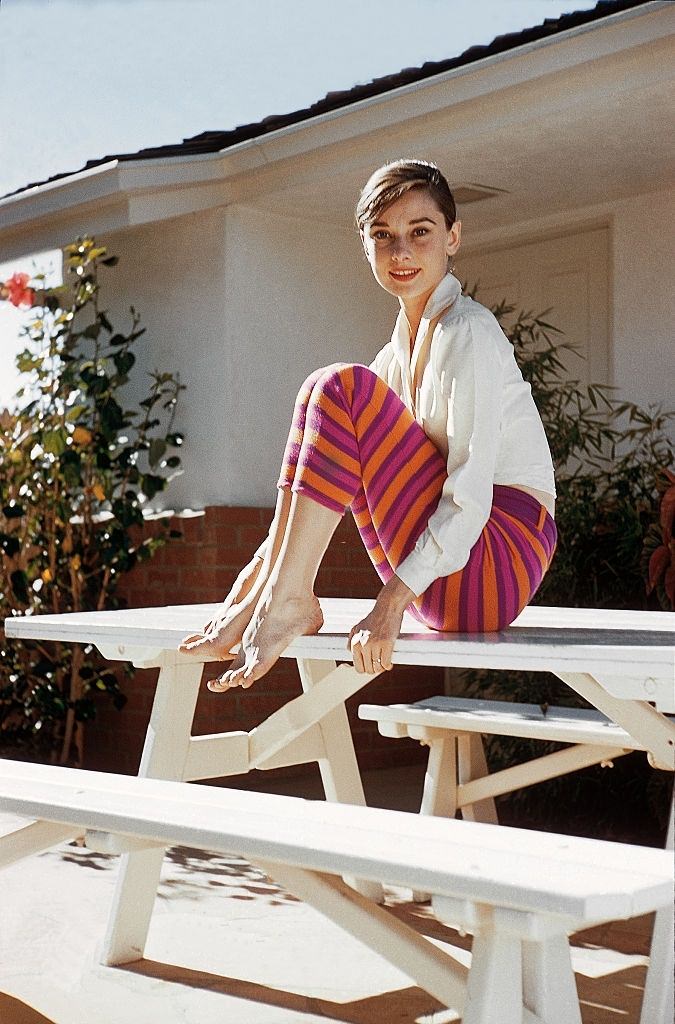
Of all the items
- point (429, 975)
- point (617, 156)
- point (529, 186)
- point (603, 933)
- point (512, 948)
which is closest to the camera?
point (512, 948)

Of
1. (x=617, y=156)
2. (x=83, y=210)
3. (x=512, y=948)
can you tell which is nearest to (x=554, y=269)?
(x=617, y=156)

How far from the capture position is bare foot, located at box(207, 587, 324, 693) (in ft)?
8.52

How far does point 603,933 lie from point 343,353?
137 inches

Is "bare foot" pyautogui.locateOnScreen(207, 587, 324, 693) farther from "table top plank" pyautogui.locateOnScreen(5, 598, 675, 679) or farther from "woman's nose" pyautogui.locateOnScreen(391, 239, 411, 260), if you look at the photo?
"woman's nose" pyautogui.locateOnScreen(391, 239, 411, 260)

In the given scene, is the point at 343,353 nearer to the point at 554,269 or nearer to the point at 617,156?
the point at 554,269

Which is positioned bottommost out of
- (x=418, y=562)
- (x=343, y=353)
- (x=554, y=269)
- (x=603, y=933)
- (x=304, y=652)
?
(x=603, y=933)

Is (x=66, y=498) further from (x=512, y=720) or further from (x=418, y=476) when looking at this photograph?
(x=418, y=476)

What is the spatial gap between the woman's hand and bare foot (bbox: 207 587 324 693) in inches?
7.0

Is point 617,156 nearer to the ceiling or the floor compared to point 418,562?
nearer to the ceiling

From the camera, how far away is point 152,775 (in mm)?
3166

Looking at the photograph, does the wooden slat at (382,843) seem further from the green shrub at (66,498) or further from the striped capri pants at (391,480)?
the green shrub at (66,498)

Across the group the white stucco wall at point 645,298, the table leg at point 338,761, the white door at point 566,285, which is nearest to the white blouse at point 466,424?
the table leg at point 338,761

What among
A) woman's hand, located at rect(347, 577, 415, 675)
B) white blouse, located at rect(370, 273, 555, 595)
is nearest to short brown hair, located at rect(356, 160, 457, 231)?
white blouse, located at rect(370, 273, 555, 595)

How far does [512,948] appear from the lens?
1673mm
